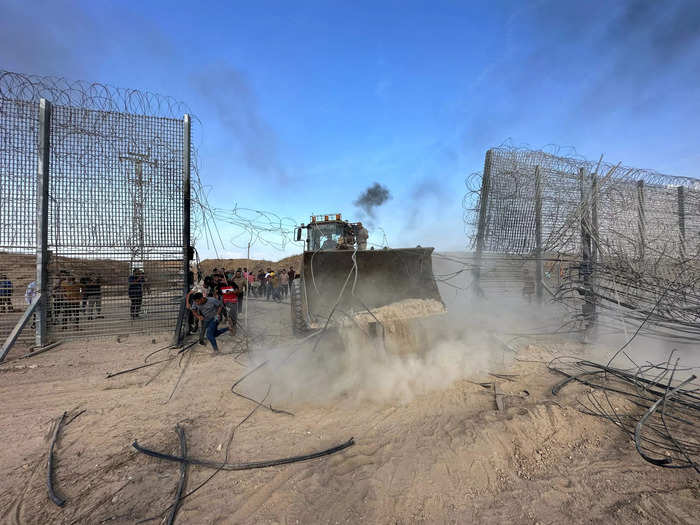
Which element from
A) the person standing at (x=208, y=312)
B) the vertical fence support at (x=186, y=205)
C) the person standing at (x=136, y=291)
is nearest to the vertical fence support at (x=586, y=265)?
the person standing at (x=208, y=312)

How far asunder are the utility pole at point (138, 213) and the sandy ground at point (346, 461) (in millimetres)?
3527

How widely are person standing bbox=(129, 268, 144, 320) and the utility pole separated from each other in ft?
0.68

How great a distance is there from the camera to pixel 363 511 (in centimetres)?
256

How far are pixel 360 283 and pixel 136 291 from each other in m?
5.45

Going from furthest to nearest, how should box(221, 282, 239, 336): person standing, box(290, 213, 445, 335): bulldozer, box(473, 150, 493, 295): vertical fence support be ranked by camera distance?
box(473, 150, 493, 295): vertical fence support
box(221, 282, 239, 336): person standing
box(290, 213, 445, 335): bulldozer

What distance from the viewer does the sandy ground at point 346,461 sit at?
256cm

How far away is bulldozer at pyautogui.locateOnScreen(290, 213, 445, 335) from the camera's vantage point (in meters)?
6.71

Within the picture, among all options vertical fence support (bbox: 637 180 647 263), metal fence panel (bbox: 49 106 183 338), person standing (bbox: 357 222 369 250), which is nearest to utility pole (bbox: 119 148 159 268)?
metal fence panel (bbox: 49 106 183 338)

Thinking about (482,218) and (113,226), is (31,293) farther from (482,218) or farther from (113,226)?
(482,218)

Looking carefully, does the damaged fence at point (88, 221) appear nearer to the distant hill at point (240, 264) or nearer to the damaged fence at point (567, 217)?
the damaged fence at point (567, 217)

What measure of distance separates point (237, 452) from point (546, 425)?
11.0ft

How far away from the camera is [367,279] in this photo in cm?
734

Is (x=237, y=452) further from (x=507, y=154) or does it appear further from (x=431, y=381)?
(x=507, y=154)

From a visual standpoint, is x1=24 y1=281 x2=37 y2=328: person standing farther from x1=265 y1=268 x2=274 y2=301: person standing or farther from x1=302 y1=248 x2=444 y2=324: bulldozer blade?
x1=265 y1=268 x2=274 y2=301: person standing
